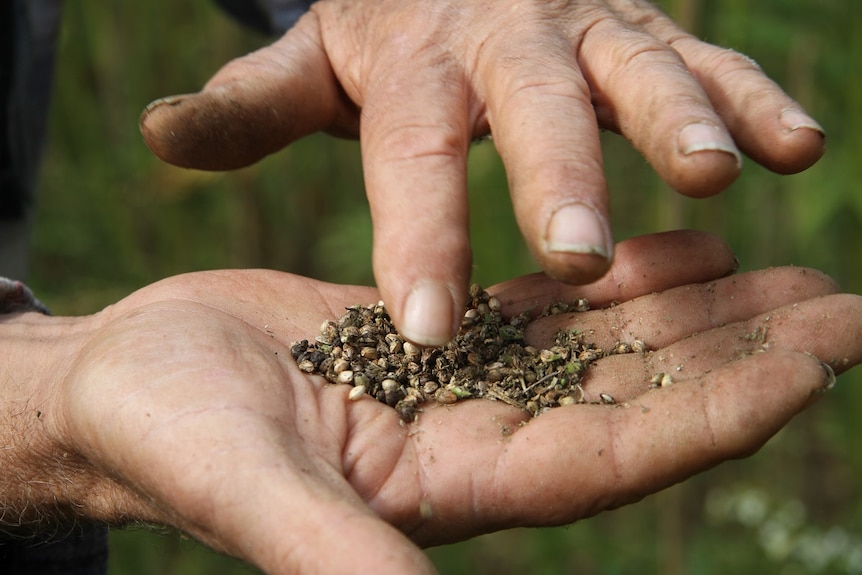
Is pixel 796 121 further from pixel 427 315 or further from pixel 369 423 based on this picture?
pixel 369 423

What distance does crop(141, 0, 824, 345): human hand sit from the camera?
1.56m

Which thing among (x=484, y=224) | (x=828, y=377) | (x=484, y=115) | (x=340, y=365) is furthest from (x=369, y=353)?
(x=484, y=224)

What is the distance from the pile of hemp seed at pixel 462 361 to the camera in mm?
1799

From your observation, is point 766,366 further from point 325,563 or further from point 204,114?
point 204,114

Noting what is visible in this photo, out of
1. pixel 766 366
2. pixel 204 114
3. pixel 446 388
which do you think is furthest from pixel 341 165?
pixel 766 366

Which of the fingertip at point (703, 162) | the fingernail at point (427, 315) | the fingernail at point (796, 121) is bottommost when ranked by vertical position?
the fingernail at point (427, 315)

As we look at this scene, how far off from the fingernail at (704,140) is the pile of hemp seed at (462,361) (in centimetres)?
48

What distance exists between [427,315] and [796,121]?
0.86 m

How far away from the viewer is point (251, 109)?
7.15ft

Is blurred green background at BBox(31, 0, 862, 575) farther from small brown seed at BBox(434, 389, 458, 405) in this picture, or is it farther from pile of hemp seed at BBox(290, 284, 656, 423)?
small brown seed at BBox(434, 389, 458, 405)

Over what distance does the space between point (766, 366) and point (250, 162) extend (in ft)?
4.61

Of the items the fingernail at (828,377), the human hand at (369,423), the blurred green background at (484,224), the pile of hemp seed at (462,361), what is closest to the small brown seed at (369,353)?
the pile of hemp seed at (462,361)

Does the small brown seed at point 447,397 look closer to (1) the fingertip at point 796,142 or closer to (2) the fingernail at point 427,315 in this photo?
(2) the fingernail at point 427,315

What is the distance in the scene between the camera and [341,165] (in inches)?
202
